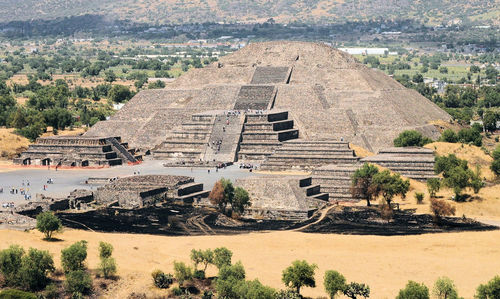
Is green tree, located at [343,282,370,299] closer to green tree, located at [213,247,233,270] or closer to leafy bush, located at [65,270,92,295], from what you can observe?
green tree, located at [213,247,233,270]

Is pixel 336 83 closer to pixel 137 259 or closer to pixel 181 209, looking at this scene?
pixel 181 209

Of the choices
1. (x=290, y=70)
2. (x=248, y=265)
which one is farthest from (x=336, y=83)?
(x=248, y=265)

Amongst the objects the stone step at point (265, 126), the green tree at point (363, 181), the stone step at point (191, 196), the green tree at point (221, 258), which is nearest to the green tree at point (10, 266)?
the green tree at point (221, 258)

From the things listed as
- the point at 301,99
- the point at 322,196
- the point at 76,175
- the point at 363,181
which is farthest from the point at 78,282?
the point at 301,99

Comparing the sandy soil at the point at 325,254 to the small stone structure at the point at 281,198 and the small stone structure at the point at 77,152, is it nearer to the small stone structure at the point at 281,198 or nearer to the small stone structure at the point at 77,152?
the small stone structure at the point at 281,198

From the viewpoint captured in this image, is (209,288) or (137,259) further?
(137,259)

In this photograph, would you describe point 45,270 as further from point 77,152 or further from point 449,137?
point 449,137
